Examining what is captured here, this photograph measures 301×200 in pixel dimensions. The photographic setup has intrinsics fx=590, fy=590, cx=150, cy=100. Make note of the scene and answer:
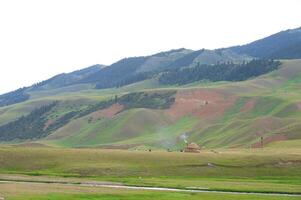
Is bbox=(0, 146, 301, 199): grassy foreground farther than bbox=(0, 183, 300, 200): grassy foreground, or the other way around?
bbox=(0, 146, 301, 199): grassy foreground

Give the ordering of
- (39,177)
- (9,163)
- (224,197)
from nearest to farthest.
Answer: (224,197)
(39,177)
(9,163)

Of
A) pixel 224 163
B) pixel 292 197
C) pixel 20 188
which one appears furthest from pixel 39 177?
pixel 292 197

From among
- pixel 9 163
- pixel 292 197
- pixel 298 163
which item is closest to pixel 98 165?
pixel 9 163

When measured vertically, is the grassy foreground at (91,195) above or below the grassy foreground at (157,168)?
above

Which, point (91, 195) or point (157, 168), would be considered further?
point (157, 168)

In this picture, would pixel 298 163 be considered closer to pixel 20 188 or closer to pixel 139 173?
pixel 139 173

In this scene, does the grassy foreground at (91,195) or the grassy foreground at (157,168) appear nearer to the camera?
the grassy foreground at (91,195)

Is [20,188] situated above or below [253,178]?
above

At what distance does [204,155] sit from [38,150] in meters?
34.5

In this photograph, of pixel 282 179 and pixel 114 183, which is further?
pixel 282 179

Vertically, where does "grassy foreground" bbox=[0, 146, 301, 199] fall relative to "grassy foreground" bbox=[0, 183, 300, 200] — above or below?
below

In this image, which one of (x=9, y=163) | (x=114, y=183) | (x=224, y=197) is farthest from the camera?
(x=9, y=163)

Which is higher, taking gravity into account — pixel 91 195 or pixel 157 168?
pixel 91 195

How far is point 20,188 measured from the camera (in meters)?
77.2
